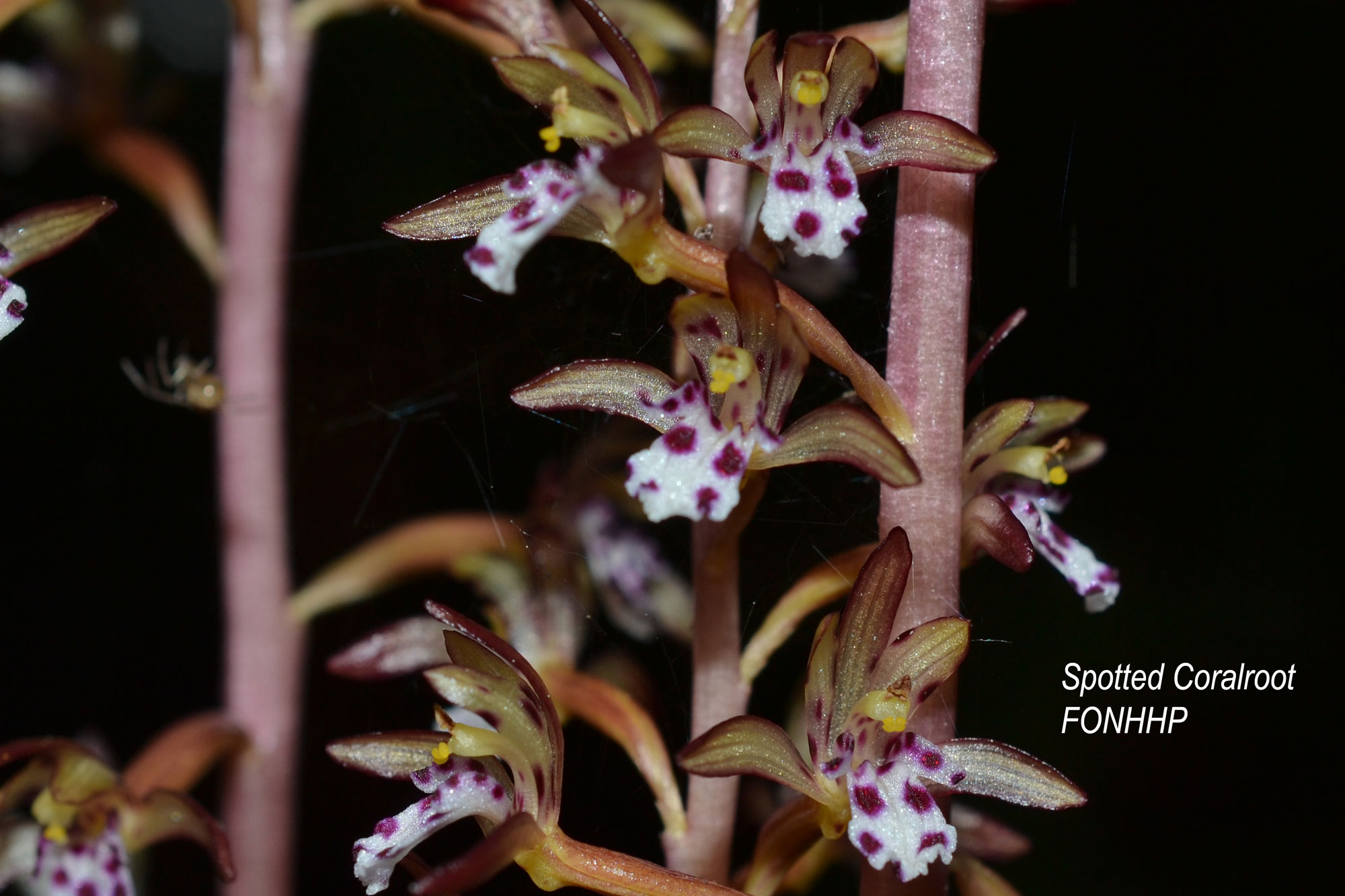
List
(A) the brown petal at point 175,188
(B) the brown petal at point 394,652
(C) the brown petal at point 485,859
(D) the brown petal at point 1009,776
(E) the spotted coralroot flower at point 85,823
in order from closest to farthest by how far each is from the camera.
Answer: (C) the brown petal at point 485,859 < (D) the brown petal at point 1009,776 < (E) the spotted coralroot flower at point 85,823 < (B) the brown petal at point 394,652 < (A) the brown petal at point 175,188

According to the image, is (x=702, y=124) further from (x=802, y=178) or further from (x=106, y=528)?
(x=106, y=528)

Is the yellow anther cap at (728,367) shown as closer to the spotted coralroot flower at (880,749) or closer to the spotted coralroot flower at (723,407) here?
the spotted coralroot flower at (723,407)

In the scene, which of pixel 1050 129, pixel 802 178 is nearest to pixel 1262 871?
pixel 1050 129

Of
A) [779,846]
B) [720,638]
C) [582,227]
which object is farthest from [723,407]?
[779,846]

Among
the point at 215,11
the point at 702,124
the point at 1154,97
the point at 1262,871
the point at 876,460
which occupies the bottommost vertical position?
the point at 1262,871

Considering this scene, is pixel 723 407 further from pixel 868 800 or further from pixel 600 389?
pixel 868 800

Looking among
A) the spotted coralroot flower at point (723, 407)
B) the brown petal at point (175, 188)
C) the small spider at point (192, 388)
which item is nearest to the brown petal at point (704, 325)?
the spotted coralroot flower at point (723, 407)
